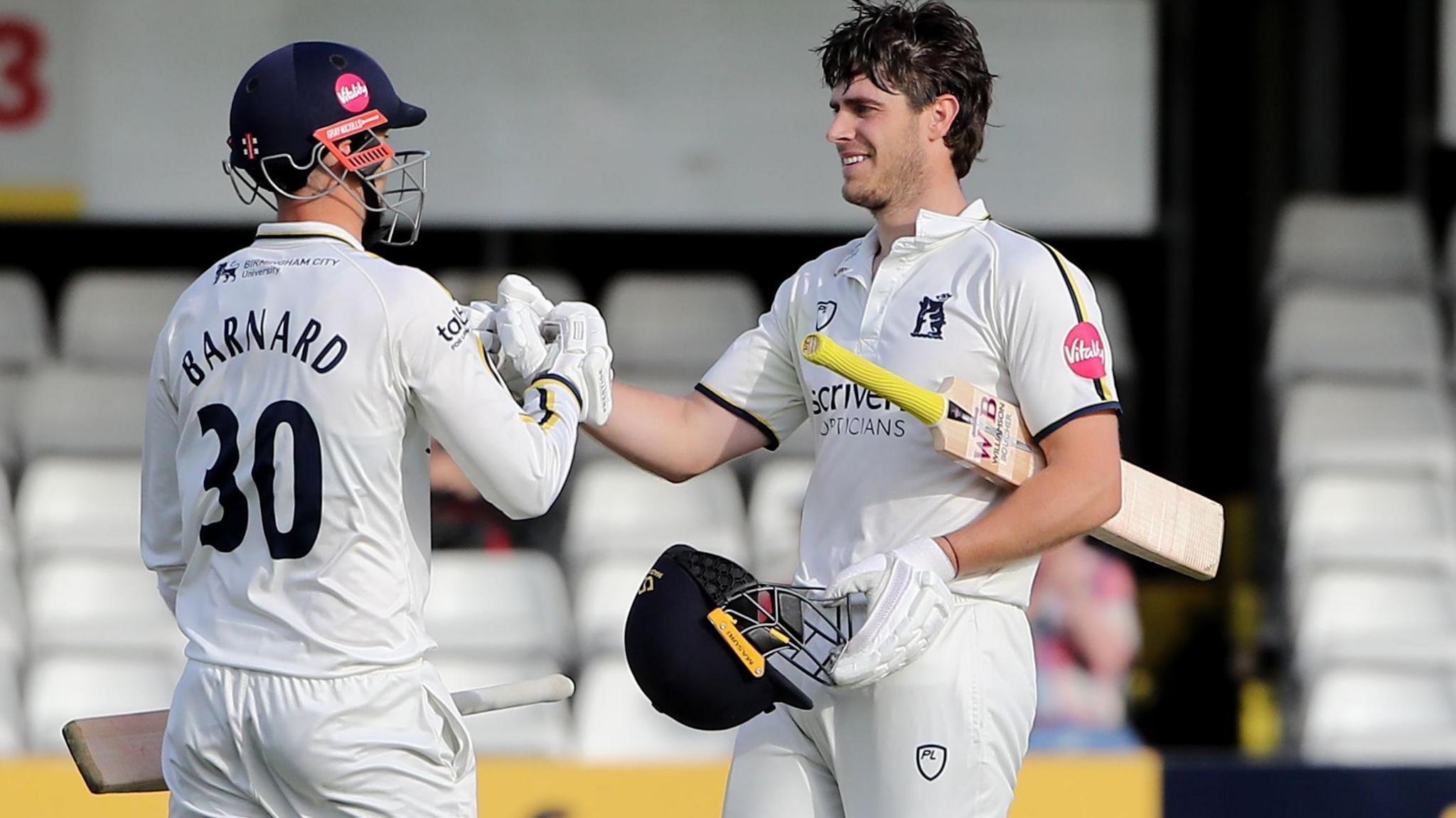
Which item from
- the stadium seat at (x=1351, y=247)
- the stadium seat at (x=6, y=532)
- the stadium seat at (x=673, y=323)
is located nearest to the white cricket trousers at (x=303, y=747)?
the stadium seat at (x=6, y=532)

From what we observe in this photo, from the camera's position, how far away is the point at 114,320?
19.8 feet

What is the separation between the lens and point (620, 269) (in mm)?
6629

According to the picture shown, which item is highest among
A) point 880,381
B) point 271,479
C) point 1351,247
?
point 1351,247

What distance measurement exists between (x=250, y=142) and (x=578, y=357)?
0.51m

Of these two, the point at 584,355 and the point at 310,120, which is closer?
the point at 310,120

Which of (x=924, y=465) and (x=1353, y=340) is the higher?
(x=1353, y=340)

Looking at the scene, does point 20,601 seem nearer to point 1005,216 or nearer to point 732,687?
point 1005,216

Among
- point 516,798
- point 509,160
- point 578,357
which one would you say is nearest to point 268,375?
point 578,357

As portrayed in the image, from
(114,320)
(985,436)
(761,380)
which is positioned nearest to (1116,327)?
(114,320)

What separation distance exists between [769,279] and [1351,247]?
5.95 ft

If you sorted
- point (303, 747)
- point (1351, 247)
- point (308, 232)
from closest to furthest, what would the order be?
point (303, 747) → point (308, 232) → point (1351, 247)

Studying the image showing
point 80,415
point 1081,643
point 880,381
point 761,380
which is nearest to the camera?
point 880,381

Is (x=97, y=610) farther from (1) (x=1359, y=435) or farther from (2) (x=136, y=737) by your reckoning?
(1) (x=1359, y=435)

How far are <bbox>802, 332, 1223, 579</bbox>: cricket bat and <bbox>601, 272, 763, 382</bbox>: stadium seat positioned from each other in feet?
10.7
